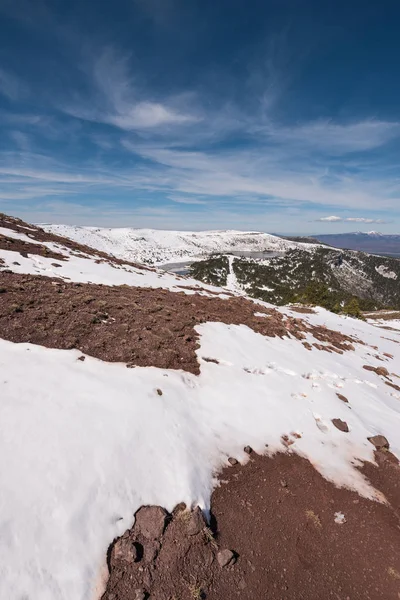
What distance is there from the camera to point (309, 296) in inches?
3383

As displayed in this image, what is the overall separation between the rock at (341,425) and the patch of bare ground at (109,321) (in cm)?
635

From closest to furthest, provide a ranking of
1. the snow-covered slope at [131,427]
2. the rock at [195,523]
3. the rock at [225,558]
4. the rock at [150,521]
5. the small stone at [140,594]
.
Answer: the small stone at [140,594], the snow-covered slope at [131,427], the rock at [225,558], the rock at [150,521], the rock at [195,523]

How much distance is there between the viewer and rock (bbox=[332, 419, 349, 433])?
11.7 m

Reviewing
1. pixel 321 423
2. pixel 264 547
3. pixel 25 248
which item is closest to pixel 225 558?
pixel 264 547

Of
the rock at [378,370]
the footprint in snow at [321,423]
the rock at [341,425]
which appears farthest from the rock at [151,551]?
the rock at [378,370]

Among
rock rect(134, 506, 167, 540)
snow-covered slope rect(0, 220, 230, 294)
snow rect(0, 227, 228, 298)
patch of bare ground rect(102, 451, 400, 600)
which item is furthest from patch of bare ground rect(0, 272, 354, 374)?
patch of bare ground rect(102, 451, 400, 600)

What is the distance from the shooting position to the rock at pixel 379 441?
11281mm

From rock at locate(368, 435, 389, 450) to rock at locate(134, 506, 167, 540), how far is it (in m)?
8.99

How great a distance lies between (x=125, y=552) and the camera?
6246 mm

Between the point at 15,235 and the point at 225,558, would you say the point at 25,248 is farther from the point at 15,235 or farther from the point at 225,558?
the point at 225,558

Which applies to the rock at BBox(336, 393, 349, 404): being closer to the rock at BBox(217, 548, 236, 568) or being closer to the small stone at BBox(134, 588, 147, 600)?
the rock at BBox(217, 548, 236, 568)

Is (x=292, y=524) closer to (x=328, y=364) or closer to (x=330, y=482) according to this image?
(x=330, y=482)

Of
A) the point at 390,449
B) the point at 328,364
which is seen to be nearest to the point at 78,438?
the point at 390,449

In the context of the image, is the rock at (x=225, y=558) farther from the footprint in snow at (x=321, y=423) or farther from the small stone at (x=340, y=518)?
the footprint in snow at (x=321, y=423)
